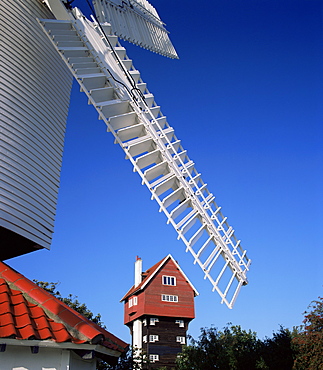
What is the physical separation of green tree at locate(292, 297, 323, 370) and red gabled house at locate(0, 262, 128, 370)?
475 inches

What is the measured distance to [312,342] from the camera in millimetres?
15305

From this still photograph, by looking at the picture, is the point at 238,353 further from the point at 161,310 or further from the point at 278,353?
the point at 161,310

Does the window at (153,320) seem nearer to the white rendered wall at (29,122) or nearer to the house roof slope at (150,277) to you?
the house roof slope at (150,277)

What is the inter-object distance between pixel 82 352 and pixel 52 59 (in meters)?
6.75

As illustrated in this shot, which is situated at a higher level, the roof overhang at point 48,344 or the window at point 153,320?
the window at point 153,320

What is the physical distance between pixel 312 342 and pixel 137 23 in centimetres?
1392

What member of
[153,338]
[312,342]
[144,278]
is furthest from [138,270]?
[312,342]

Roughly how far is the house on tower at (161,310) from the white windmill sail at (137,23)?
18570 mm

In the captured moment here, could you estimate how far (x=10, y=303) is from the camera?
214 inches

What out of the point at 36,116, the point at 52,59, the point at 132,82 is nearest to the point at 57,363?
the point at 36,116

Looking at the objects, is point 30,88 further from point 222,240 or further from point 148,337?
point 148,337

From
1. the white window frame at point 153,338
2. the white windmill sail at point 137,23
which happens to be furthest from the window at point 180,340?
the white windmill sail at point 137,23

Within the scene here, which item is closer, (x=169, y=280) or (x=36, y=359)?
(x=36, y=359)

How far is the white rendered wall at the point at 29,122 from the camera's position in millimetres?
7020
